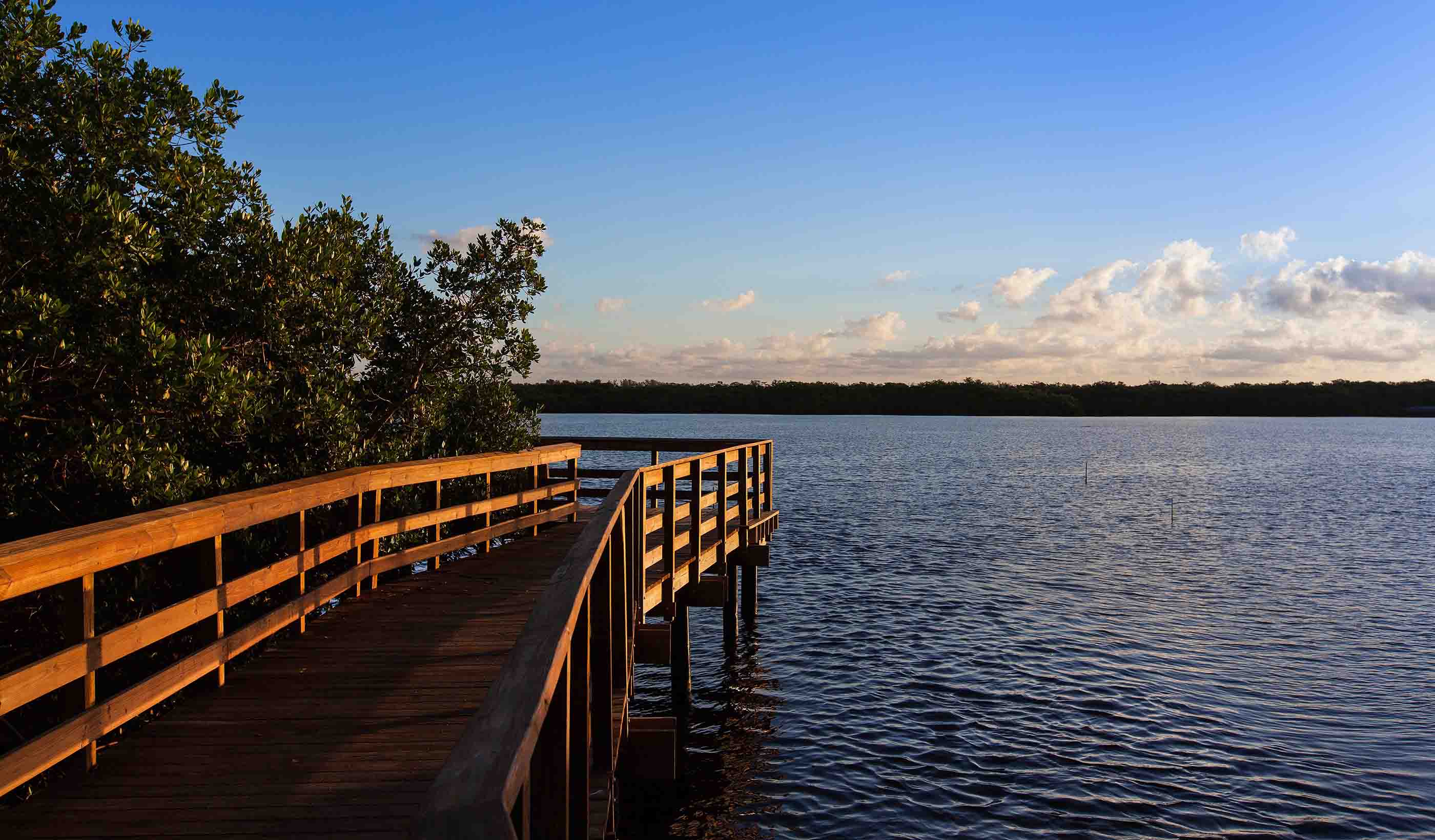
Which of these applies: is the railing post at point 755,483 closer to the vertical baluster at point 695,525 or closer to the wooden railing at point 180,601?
the vertical baluster at point 695,525

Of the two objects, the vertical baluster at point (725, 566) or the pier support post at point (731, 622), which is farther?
the pier support post at point (731, 622)

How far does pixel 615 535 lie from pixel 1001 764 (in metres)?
6.09

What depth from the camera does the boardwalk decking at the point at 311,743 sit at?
152 inches

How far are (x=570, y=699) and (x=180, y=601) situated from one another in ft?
8.39

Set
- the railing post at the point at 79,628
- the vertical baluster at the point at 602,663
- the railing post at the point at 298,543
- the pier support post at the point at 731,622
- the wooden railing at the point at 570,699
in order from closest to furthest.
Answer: the wooden railing at the point at 570,699
the railing post at the point at 79,628
the vertical baluster at the point at 602,663
the railing post at the point at 298,543
the pier support post at the point at 731,622

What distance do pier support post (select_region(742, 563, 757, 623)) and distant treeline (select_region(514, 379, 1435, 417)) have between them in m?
132

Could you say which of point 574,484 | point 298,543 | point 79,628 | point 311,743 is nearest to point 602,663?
point 311,743

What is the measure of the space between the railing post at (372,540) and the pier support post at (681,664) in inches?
166

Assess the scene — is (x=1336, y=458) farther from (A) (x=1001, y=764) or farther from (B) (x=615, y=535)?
(B) (x=615, y=535)

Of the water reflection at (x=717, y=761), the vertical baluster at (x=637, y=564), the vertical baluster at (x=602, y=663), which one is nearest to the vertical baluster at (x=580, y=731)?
the vertical baluster at (x=602, y=663)

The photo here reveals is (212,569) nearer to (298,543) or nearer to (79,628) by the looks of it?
(79,628)

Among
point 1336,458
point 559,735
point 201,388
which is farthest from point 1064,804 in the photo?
point 1336,458

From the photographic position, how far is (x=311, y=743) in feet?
15.6

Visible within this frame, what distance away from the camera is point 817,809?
350 inches
